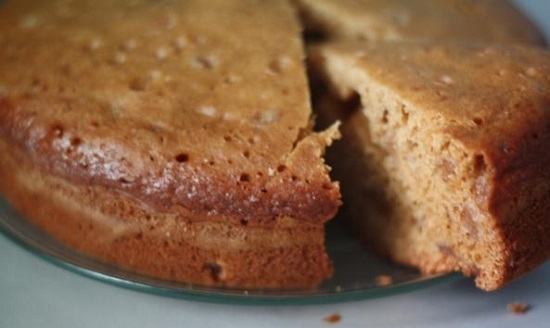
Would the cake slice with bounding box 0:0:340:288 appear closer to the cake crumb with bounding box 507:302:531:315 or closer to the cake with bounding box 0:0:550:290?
the cake with bounding box 0:0:550:290

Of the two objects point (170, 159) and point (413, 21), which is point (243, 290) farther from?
point (413, 21)

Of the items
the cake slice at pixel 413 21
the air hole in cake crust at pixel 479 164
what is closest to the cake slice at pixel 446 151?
the air hole in cake crust at pixel 479 164

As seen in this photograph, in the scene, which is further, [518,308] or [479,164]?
[518,308]

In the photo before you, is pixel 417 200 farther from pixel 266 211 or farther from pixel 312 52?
pixel 312 52

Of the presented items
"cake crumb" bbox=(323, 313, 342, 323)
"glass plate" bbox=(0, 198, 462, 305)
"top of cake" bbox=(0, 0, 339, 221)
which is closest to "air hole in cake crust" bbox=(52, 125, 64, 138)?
"top of cake" bbox=(0, 0, 339, 221)

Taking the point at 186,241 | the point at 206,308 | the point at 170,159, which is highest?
the point at 170,159

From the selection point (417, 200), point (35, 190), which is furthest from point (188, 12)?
point (417, 200)

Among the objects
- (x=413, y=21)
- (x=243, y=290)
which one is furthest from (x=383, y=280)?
(x=413, y=21)
